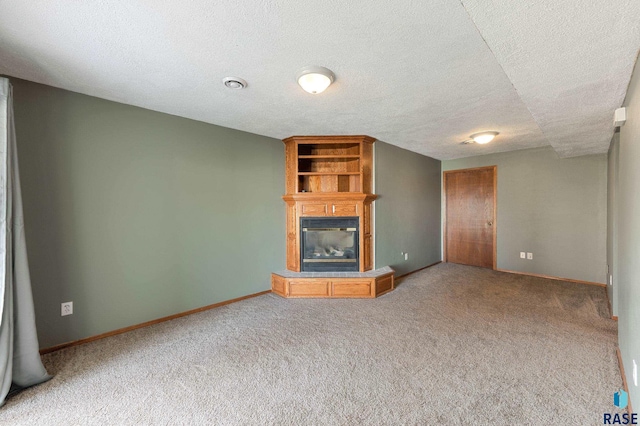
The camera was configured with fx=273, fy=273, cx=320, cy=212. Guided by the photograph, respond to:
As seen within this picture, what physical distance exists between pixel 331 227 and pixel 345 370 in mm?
2191

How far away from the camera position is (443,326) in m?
2.86

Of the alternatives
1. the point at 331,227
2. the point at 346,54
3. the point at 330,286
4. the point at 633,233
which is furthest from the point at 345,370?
the point at 346,54

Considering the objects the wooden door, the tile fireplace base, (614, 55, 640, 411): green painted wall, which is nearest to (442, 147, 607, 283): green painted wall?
the wooden door

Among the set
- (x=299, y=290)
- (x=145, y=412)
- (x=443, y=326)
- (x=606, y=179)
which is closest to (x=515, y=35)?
(x=443, y=326)

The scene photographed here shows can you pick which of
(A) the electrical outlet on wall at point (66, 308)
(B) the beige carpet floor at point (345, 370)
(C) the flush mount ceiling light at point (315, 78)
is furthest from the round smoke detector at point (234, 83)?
(A) the electrical outlet on wall at point (66, 308)

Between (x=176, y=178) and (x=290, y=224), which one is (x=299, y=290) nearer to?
(x=290, y=224)

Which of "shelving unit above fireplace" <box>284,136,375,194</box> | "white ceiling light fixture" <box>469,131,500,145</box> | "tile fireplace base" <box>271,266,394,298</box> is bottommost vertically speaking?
"tile fireplace base" <box>271,266,394,298</box>

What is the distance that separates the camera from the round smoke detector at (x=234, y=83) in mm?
2184

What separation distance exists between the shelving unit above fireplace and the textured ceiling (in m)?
1.02

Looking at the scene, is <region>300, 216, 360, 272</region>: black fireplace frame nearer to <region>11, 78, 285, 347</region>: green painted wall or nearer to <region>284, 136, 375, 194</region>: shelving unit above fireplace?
<region>284, 136, 375, 194</region>: shelving unit above fireplace

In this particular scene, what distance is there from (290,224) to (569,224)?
4.53 metres

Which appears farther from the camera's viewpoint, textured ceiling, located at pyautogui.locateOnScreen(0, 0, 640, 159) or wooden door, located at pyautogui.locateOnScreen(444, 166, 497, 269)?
wooden door, located at pyautogui.locateOnScreen(444, 166, 497, 269)

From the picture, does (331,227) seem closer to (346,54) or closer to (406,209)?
(406,209)

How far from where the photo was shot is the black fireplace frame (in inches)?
159
